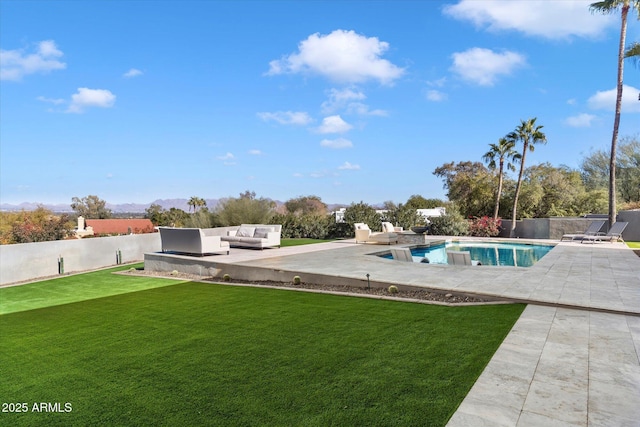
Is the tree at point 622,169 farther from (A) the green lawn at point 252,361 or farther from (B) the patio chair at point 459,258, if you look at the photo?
(A) the green lawn at point 252,361

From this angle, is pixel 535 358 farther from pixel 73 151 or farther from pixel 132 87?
pixel 73 151

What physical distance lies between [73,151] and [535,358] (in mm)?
24549

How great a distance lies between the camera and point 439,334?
385 centimetres

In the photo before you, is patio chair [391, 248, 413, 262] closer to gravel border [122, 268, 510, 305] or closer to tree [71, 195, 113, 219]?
gravel border [122, 268, 510, 305]

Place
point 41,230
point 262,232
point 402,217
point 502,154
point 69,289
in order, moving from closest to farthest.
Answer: point 69,289 → point 41,230 → point 262,232 → point 402,217 → point 502,154

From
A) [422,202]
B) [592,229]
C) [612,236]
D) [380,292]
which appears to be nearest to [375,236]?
[380,292]

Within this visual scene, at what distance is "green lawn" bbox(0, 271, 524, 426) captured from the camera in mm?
2412

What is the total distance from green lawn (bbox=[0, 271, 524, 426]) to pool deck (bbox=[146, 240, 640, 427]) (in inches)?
9.0

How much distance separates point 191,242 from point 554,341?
Result: 8465mm

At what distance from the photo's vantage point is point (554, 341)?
11.8 feet

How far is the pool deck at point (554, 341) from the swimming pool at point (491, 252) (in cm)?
284

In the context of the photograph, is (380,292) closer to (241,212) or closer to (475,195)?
(241,212)

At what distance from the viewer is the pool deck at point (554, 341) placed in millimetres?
2355

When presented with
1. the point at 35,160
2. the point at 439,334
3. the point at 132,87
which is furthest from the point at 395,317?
the point at 35,160
